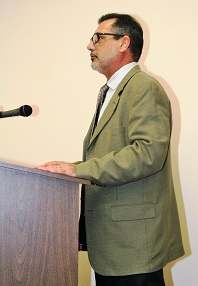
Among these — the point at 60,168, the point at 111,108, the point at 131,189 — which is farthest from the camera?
the point at 111,108

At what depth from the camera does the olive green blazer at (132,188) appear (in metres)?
1.20

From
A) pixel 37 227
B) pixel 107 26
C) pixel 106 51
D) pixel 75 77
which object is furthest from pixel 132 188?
pixel 75 77

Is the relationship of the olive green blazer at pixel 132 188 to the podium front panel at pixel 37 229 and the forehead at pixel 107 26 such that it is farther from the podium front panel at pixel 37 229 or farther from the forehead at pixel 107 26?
the forehead at pixel 107 26

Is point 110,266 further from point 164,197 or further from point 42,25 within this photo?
point 42,25

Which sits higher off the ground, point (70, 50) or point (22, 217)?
point (70, 50)

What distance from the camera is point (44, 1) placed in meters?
2.44

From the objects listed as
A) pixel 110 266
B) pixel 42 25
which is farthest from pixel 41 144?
pixel 110 266

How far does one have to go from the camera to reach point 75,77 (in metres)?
2.29

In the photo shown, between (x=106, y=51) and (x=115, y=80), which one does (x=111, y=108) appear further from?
(x=106, y=51)

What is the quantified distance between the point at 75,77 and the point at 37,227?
1400 millimetres

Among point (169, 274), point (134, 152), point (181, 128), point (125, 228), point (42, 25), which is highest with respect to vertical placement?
point (42, 25)

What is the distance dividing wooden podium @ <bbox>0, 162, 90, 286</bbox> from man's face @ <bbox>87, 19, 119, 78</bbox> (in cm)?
60

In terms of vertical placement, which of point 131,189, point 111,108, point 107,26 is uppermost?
point 107,26

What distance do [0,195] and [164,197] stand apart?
57 cm
